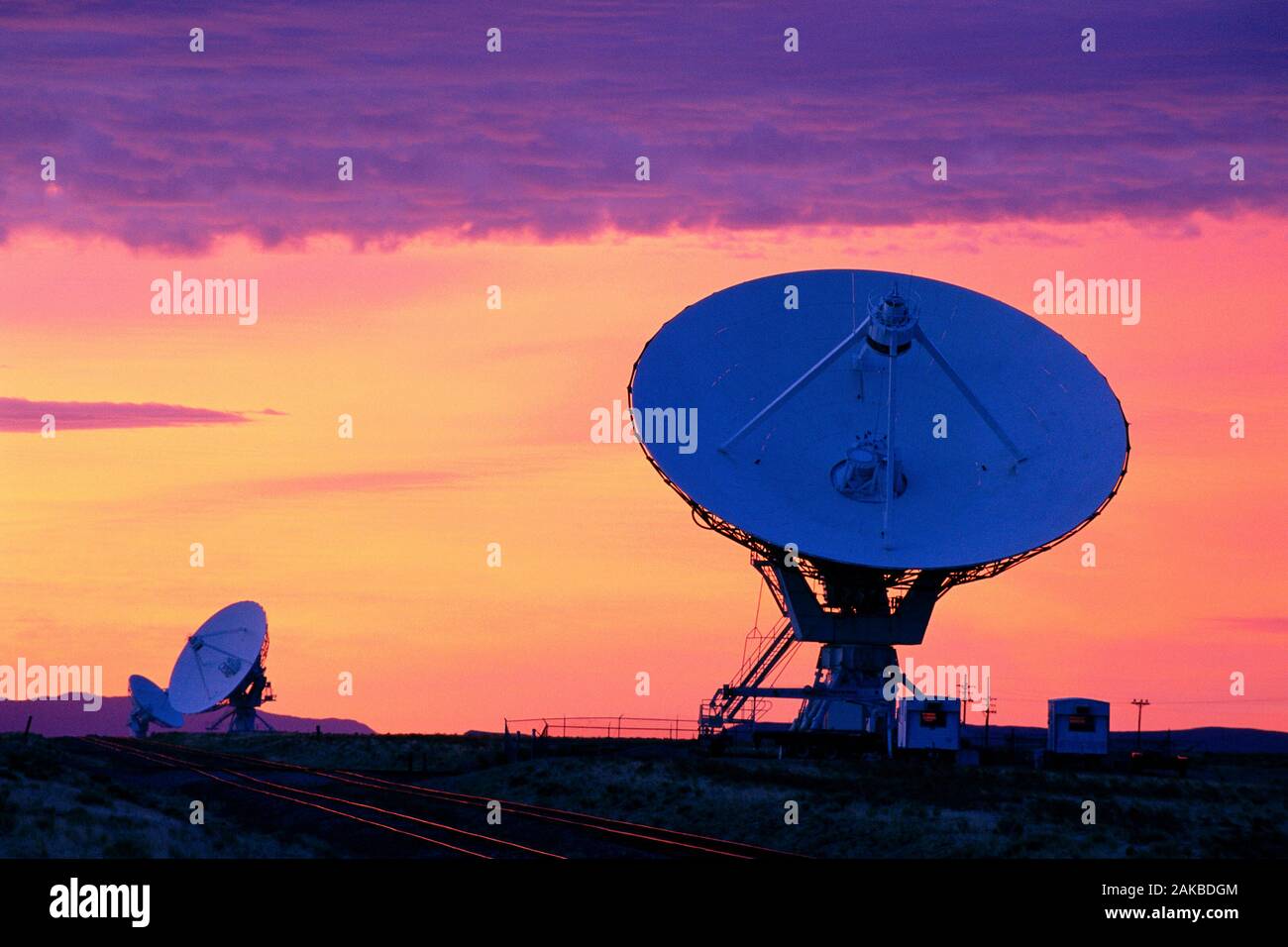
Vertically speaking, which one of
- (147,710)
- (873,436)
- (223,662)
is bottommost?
(147,710)

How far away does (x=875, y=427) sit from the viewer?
67.4 m

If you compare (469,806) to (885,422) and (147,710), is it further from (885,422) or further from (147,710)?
(147,710)

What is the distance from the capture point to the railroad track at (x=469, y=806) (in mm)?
36375

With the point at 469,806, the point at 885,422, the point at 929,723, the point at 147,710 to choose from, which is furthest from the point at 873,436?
the point at 147,710

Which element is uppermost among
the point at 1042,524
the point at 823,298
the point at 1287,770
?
the point at 823,298

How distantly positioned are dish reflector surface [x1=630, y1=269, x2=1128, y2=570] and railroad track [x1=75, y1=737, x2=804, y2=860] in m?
14.3

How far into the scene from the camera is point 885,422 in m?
67.6

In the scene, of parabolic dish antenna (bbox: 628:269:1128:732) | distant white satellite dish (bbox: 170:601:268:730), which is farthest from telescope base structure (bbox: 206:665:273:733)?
parabolic dish antenna (bbox: 628:269:1128:732)

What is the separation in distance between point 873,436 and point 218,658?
51.9 metres
